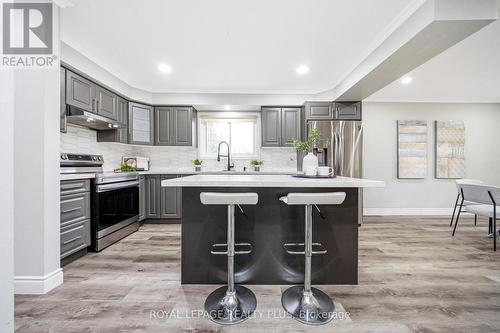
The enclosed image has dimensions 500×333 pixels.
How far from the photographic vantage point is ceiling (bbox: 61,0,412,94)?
206 centimetres

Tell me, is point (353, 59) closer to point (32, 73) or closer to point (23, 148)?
point (32, 73)

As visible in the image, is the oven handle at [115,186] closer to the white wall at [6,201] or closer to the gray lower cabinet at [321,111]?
the white wall at [6,201]

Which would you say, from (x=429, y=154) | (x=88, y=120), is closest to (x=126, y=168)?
(x=88, y=120)

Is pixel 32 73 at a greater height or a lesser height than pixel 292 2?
lesser

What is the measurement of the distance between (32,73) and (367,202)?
553cm

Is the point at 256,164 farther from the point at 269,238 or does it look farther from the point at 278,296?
the point at 278,296

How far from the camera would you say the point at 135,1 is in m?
1.98

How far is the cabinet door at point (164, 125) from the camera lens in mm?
4410

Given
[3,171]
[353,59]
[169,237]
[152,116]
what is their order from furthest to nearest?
[152,116]
[169,237]
[353,59]
[3,171]

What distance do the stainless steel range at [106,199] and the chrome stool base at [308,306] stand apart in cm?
244

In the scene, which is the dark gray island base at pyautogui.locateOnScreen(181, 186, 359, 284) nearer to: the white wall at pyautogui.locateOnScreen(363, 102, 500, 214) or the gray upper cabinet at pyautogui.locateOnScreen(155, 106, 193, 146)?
the gray upper cabinet at pyautogui.locateOnScreen(155, 106, 193, 146)

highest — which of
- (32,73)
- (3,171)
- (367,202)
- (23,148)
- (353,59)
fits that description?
(353,59)

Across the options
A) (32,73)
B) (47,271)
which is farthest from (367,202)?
(32,73)

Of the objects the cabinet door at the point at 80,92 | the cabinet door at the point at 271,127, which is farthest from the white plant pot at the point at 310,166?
the cabinet door at the point at 80,92
